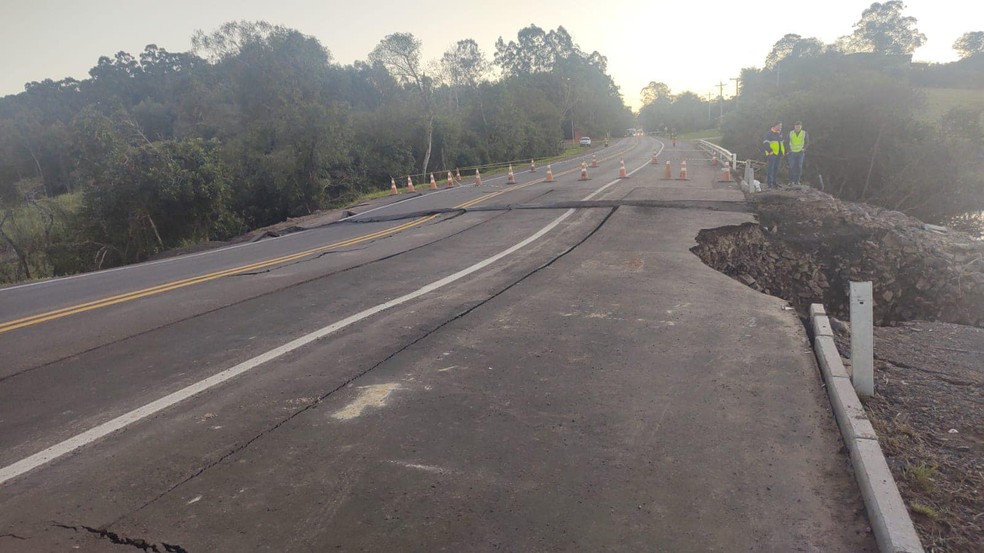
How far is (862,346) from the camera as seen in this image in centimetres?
442

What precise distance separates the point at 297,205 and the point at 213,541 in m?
32.5

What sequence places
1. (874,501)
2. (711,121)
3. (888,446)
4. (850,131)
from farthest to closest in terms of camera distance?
(711,121) < (850,131) < (888,446) < (874,501)

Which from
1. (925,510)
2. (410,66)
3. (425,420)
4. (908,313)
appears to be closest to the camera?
(925,510)

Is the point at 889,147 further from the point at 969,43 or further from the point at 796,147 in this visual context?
the point at 969,43

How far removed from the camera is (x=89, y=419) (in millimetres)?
4031

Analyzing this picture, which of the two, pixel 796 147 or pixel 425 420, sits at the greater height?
pixel 796 147

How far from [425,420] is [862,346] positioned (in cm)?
346

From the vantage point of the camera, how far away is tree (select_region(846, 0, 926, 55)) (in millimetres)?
108938

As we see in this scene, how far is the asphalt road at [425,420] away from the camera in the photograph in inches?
113

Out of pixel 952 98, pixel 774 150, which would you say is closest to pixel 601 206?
pixel 774 150

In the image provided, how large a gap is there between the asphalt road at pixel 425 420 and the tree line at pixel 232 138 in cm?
1931

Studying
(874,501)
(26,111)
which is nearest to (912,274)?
(874,501)

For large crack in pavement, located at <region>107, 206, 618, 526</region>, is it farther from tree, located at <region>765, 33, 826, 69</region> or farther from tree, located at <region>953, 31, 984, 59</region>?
tree, located at <region>953, 31, 984, 59</region>

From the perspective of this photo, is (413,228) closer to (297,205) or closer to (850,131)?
(297,205)
